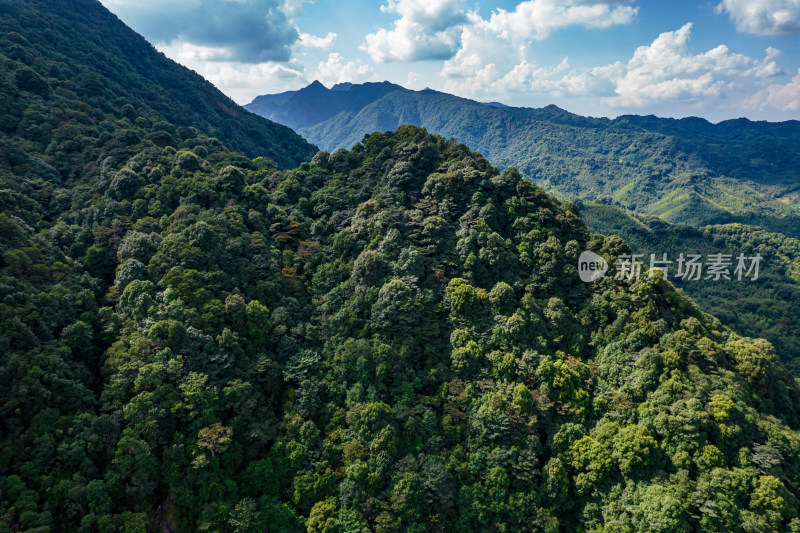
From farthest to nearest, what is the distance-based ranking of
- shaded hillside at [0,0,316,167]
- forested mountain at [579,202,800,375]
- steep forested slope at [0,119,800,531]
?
forested mountain at [579,202,800,375] < shaded hillside at [0,0,316,167] < steep forested slope at [0,119,800,531]

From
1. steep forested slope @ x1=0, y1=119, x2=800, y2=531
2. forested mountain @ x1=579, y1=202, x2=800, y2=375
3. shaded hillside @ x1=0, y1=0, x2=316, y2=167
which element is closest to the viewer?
steep forested slope @ x1=0, y1=119, x2=800, y2=531

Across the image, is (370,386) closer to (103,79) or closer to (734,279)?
(103,79)

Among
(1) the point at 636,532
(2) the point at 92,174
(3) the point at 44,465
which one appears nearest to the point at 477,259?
(1) the point at 636,532

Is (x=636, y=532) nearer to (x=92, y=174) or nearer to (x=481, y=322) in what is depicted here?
(x=481, y=322)

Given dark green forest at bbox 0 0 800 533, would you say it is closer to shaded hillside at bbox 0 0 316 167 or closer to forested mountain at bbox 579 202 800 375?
shaded hillside at bbox 0 0 316 167

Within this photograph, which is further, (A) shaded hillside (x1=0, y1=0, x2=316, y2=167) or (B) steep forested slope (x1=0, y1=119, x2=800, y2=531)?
(A) shaded hillside (x1=0, y1=0, x2=316, y2=167)

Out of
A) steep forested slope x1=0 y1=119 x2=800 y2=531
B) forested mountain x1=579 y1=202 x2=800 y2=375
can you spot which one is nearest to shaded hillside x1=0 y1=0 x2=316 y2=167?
steep forested slope x1=0 y1=119 x2=800 y2=531
